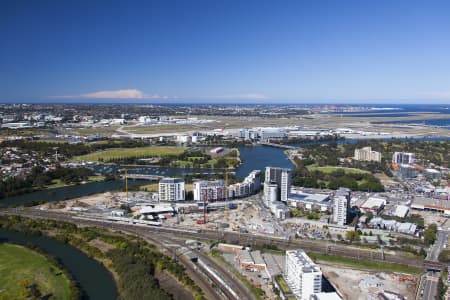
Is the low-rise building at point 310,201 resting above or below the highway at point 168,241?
above

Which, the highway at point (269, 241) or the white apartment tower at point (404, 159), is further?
the white apartment tower at point (404, 159)

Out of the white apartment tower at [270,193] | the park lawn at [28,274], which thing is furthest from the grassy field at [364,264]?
the park lawn at [28,274]

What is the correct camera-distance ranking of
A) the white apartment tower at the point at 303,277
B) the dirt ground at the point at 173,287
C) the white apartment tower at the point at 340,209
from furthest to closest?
the white apartment tower at the point at 340,209, the dirt ground at the point at 173,287, the white apartment tower at the point at 303,277

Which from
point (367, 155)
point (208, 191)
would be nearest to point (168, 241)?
point (208, 191)

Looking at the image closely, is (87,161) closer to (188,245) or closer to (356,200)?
(188,245)

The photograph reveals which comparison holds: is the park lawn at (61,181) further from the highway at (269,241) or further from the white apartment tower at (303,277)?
the white apartment tower at (303,277)

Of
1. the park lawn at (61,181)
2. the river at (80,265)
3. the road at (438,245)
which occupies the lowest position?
the river at (80,265)
